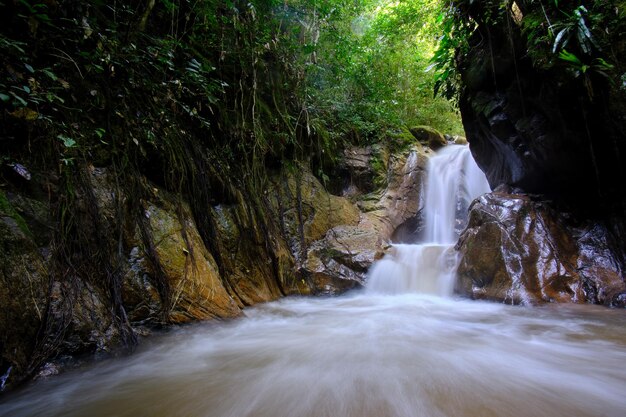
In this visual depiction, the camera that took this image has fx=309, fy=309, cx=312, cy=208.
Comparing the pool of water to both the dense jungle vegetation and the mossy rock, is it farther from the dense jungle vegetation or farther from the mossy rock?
the mossy rock

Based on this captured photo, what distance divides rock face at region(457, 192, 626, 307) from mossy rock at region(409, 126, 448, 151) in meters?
5.59

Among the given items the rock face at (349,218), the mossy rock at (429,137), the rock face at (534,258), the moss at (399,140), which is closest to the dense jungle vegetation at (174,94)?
the rock face at (349,218)

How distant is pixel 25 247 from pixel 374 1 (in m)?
11.6

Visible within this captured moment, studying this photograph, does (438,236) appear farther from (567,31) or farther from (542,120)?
(567,31)

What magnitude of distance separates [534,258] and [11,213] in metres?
5.57

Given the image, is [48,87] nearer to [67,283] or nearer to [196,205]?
[67,283]

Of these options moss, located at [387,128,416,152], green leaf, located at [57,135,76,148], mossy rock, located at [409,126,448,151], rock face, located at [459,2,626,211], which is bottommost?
green leaf, located at [57,135,76,148]

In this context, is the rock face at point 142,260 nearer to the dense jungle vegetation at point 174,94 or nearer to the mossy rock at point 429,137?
the dense jungle vegetation at point 174,94

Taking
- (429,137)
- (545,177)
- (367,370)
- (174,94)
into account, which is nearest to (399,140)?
(429,137)

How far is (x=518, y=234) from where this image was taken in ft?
14.4

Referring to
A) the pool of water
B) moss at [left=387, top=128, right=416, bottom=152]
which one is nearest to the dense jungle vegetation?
the pool of water

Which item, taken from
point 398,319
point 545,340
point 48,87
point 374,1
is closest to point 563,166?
point 545,340

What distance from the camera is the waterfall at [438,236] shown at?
528 centimetres

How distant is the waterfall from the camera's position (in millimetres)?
5277
